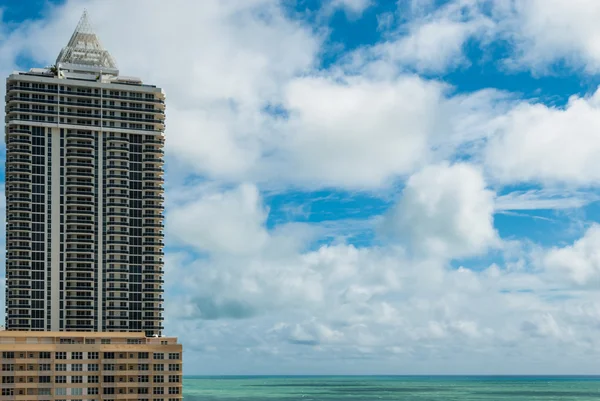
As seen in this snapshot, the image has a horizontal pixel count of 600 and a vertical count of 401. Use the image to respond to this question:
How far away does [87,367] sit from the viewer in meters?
183

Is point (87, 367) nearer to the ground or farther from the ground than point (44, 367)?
nearer to the ground

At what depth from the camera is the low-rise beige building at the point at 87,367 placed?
178 metres

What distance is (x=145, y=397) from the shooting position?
607 ft

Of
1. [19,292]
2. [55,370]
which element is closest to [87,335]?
[55,370]

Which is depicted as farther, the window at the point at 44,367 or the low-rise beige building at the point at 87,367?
the window at the point at 44,367

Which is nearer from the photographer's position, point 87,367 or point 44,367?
point 44,367

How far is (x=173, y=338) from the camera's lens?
19300cm

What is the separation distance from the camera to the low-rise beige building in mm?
178250

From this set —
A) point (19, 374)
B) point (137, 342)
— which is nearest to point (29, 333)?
point (19, 374)

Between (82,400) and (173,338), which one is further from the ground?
(173,338)

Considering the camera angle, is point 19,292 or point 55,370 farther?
point 19,292

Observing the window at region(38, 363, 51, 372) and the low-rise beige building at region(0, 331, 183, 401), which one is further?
the window at region(38, 363, 51, 372)

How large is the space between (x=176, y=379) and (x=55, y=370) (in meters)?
25.3

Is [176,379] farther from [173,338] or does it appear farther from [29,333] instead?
[29,333]
